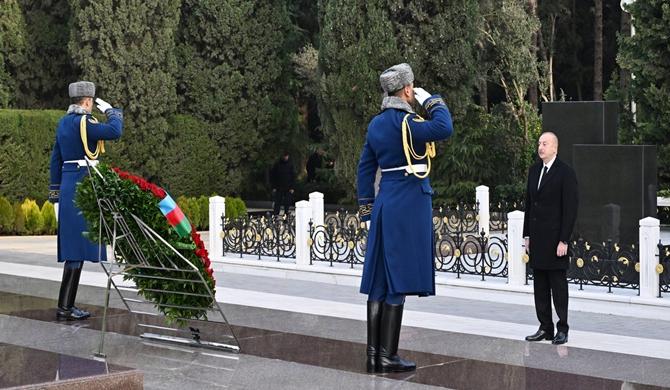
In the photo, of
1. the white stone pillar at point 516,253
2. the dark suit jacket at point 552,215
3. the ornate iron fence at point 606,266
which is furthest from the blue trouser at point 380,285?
the white stone pillar at point 516,253

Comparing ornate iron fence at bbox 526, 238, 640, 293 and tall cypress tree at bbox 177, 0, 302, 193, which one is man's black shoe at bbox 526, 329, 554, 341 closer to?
ornate iron fence at bbox 526, 238, 640, 293

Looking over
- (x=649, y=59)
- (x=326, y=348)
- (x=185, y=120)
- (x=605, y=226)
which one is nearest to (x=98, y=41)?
(x=185, y=120)

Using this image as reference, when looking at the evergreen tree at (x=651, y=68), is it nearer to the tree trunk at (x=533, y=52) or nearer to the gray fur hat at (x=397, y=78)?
the gray fur hat at (x=397, y=78)

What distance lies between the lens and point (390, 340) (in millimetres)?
8031

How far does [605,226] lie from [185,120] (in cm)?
1505

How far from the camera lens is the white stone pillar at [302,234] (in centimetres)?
1520

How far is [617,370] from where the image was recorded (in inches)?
316

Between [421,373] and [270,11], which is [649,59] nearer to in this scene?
[421,373]

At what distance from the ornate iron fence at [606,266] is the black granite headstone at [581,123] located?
1858 millimetres

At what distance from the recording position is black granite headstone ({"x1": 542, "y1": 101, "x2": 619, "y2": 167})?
47.3 ft

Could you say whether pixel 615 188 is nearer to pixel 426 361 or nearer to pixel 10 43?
pixel 426 361

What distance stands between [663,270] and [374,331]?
4646mm

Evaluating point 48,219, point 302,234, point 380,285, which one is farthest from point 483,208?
point 380,285

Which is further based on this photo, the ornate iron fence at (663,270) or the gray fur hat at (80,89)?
the ornate iron fence at (663,270)
